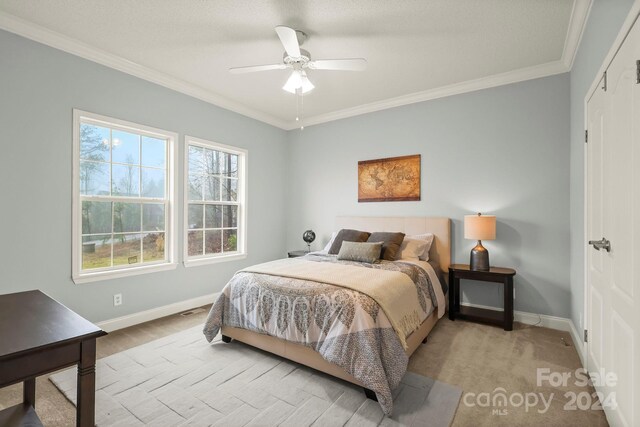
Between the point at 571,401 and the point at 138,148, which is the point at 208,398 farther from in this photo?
the point at 138,148

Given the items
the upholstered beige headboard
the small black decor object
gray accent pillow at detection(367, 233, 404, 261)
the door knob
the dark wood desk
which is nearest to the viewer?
the dark wood desk

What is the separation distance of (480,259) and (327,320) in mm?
2078

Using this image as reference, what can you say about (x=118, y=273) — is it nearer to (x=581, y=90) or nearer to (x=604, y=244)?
(x=604, y=244)

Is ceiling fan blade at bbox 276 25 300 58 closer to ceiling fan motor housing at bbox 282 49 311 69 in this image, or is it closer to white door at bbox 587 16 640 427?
ceiling fan motor housing at bbox 282 49 311 69

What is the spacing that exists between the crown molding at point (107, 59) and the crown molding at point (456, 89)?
145cm

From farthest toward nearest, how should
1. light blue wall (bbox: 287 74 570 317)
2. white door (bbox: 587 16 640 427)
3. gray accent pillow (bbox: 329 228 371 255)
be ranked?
gray accent pillow (bbox: 329 228 371 255) → light blue wall (bbox: 287 74 570 317) → white door (bbox: 587 16 640 427)

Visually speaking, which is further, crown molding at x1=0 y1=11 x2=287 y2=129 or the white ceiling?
crown molding at x1=0 y1=11 x2=287 y2=129

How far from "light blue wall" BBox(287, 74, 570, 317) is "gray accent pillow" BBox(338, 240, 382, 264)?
1.04m

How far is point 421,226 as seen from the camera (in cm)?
393

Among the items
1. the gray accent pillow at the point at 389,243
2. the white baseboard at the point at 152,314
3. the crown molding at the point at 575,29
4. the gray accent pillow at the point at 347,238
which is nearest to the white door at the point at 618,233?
the crown molding at the point at 575,29

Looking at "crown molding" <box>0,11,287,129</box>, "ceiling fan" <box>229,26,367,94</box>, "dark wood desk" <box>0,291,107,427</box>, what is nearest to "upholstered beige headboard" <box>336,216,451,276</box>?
"ceiling fan" <box>229,26,367,94</box>

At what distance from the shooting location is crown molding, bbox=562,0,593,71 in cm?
228

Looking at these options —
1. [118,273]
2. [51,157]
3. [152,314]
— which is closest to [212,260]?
[152,314]

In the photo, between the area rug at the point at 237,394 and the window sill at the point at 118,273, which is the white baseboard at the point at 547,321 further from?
the window sill at the point at 118,273
